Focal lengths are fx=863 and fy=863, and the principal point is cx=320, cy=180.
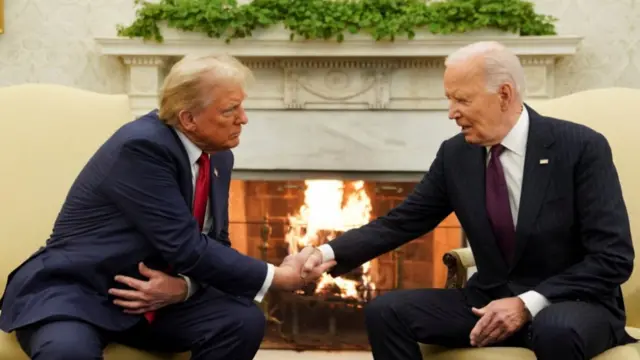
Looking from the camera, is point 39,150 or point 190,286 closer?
point 190,286

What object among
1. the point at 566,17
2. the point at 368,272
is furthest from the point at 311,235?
the point at 566,17

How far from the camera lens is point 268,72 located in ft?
12.0

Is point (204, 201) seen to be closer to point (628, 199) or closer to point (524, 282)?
point (524, 282)

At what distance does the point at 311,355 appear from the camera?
12.5 ft

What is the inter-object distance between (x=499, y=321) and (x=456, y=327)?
151 millimetres

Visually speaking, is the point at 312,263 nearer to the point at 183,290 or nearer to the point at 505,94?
the point at 183,290

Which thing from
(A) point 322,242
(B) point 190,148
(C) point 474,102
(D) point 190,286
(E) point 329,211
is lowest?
(A) point 322,242

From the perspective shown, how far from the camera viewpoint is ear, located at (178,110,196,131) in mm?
2070

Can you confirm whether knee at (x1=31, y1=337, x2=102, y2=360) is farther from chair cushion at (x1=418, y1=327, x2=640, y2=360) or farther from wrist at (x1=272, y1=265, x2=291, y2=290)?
chair cushion at (x1=418, y1=327, x2=640, y2=360)

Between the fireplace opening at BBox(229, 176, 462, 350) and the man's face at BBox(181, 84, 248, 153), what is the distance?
1.76 metres

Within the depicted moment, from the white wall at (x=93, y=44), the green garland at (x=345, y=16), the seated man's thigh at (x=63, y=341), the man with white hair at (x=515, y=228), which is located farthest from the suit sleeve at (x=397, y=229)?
the white wall at (x=93, y=44)

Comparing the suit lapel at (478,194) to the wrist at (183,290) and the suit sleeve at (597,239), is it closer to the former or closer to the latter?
the suit sleeve at (597,239)

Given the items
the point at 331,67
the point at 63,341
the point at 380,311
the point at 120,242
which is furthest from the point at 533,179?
the point at 331,67

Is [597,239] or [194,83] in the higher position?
[194,83]
